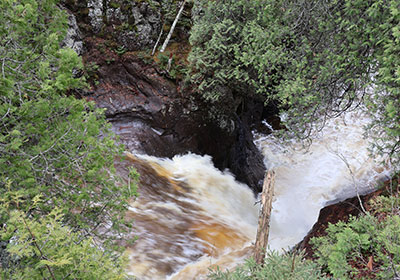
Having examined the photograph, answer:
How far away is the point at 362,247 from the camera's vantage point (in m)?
4.09

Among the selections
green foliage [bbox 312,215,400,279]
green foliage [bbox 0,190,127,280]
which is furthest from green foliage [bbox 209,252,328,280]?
green foliage [bbox 0,190,127,280]

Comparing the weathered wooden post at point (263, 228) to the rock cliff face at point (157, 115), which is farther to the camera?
the rock cliff face at point (157, 115)

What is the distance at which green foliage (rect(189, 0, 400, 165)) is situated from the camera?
4.88 metres

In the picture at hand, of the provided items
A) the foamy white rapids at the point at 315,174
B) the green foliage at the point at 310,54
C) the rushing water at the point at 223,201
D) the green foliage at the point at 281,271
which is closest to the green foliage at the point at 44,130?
the green foliage at the point at 281,271

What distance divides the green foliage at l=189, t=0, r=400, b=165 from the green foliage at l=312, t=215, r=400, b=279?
1.47 meters

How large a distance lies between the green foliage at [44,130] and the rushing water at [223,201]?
2193mm

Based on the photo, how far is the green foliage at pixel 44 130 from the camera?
2967 millimetres

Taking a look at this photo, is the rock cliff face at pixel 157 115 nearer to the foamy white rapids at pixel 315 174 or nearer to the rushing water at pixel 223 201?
the rushing water at pixel 223 201

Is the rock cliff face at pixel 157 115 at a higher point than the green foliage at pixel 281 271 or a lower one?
higher

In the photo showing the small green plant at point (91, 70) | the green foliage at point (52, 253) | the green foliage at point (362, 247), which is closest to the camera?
the green foliage at point (52, 253)

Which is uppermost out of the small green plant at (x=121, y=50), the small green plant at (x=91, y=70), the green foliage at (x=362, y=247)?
the small green plant at (x=121, y=50)

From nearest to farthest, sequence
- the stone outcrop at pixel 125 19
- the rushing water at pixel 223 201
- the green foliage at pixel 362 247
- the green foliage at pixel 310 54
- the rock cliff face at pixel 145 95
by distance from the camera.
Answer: the green foliage at pixel 362 247
the green foliage at pixel 310 54
the rushing water at pixel 223 201
the rock cliff face at pixel 145 95
the stone outcrop at pixel 125 19

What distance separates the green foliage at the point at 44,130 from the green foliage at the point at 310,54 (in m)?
4.15

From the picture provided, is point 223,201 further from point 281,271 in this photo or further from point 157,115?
point 281,271
